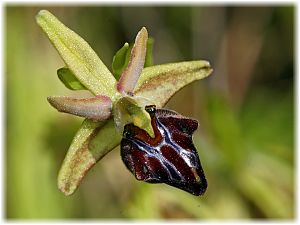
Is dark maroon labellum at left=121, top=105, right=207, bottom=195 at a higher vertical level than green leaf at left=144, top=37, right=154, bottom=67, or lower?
lower

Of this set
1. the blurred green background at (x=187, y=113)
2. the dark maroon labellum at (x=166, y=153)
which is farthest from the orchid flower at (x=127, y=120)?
the blurred green background at (x=187, y=113)

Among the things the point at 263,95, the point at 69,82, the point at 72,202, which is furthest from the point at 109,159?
the point at 69,82

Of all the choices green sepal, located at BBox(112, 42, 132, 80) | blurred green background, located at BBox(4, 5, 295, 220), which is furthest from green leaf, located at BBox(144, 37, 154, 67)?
blurred green background, located at BBox(4, 5, 295, 220)

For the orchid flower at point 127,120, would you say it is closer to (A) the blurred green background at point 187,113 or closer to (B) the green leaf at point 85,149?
(B) the green leaf at point 85,149

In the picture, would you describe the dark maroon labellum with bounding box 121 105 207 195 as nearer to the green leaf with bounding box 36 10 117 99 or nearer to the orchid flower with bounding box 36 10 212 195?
the orchid flower with bounding box 36 10 212 195

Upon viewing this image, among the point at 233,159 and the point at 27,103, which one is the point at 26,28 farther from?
the point at 233,159

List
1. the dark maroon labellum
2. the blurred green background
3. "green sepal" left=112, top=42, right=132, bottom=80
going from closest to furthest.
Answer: the dark maroon labellum
"green sepal" left=112, top=42, right=132, bottom=80
the blurred green background

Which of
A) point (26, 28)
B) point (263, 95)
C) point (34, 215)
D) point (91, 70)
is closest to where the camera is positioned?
point (91, 70)

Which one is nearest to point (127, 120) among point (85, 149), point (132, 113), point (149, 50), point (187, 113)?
point (132, 113)
